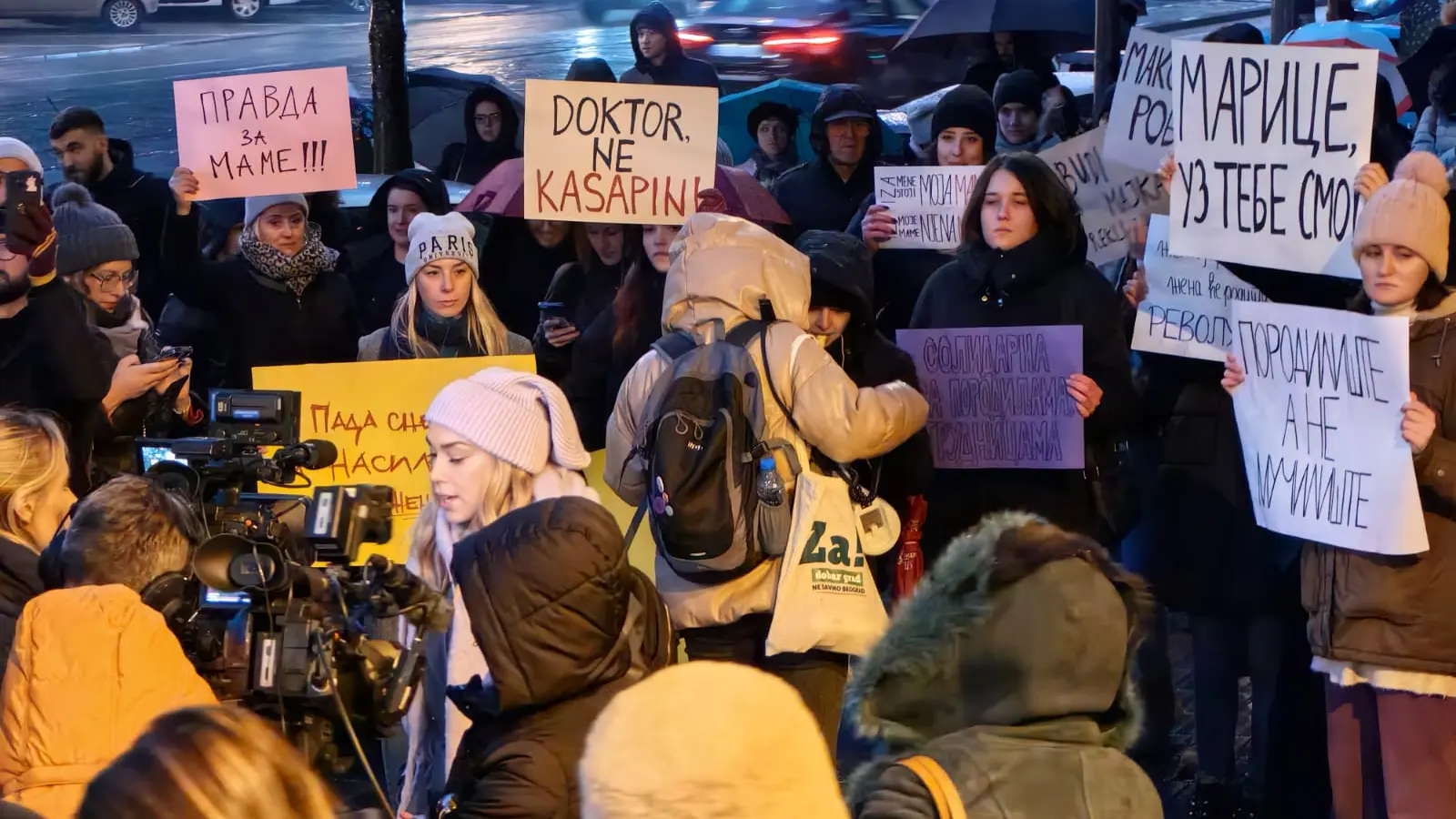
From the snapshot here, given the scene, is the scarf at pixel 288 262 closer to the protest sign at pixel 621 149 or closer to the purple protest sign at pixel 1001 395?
the protest sign at pixel 621 149

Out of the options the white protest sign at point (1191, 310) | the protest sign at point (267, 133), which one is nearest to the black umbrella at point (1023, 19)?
the protest sign at point (267, 133)

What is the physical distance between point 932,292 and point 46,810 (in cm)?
337

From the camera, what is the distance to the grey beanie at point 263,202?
21.8 feet

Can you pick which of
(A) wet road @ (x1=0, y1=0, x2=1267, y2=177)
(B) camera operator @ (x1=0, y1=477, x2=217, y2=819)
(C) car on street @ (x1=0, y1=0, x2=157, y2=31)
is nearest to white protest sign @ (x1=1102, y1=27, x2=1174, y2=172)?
(B) camera operator @ (x1=0, y1=477, x2=217, y2=819)

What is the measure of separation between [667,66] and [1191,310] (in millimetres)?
5209

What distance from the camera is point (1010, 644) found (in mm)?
2752

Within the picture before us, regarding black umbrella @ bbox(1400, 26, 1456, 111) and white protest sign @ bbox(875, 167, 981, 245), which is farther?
black umbrella @ bbox(1400, 26, 1456, 111)

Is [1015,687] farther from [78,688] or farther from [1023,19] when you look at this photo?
[1023,19]

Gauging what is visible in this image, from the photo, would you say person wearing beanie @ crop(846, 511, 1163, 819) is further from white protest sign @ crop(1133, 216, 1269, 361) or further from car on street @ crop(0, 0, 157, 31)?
car on street @ crop(0, 0, 157, 31)

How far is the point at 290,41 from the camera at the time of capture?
21406mm

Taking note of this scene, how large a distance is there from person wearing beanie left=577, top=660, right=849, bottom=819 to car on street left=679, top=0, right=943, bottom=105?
45.8 feet

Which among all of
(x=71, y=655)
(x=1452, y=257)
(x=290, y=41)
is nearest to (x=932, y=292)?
(x=1452, y=257)

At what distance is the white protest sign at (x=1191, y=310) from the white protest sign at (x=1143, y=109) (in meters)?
0.83

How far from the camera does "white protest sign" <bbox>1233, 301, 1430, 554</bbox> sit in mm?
4574
